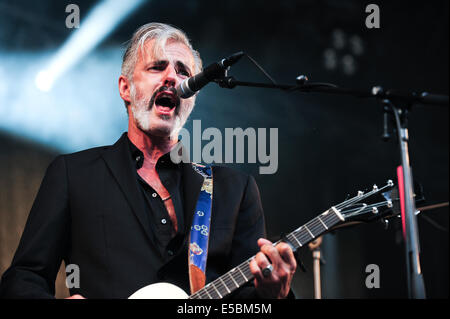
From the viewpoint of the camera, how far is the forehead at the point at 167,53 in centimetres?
257

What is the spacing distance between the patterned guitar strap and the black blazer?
0.12 feet

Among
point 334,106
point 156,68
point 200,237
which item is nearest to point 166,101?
point 156,68

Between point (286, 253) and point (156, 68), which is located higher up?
point (156, 68)

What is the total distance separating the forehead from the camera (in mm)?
2572

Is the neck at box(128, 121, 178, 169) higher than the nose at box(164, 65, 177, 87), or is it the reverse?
the nose at box(164, 65, 177, 87)

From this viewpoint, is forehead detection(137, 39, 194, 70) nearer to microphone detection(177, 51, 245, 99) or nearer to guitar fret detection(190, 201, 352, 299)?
microphone detection(177, 51, 245, 99)

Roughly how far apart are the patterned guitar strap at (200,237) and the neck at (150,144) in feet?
0.78

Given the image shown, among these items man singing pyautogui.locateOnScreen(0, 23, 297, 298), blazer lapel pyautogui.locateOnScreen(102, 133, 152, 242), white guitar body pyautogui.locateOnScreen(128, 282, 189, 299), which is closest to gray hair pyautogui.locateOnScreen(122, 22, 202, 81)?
man singing pyautogui.locateOnScreen(0, 23, 297, 298)

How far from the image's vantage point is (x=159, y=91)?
2.51m

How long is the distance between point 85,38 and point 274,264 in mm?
2472

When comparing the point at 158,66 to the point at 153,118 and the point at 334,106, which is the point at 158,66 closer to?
the point at 153,118

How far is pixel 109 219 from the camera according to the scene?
2131 millimetres

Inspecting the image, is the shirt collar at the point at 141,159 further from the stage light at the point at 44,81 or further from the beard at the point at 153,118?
the stage light at the point at 44,81
